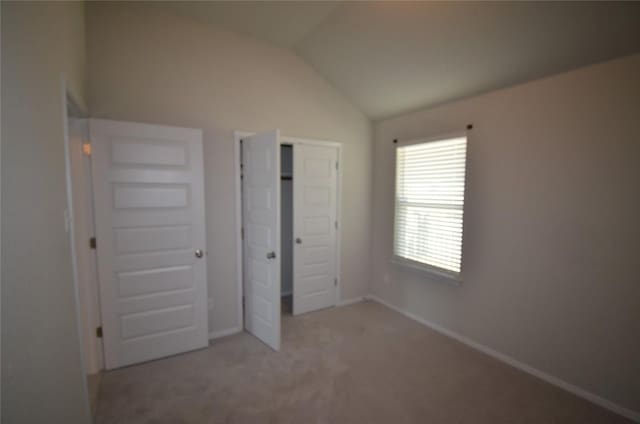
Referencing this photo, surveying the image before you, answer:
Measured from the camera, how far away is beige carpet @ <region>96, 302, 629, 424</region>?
2104 millimetres

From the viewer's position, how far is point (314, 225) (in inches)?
151

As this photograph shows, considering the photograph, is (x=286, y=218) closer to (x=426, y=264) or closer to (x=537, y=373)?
(x=426, y=264)

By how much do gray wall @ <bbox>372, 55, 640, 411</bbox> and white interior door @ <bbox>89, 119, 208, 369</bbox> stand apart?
2696 millimetres

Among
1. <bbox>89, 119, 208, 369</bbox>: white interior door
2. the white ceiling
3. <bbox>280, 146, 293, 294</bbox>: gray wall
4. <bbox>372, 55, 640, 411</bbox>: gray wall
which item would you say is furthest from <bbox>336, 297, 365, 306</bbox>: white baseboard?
the white ceiling

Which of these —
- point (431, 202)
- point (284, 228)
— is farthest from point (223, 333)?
point (431, 202)

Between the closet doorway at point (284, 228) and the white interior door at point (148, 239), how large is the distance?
481mm

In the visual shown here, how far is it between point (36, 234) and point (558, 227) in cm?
334

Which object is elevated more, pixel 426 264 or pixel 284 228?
pixel 284 228

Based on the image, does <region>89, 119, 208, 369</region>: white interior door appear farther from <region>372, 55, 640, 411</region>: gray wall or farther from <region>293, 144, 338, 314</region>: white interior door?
<region>372, 55, 640, 411</region>: gray wall

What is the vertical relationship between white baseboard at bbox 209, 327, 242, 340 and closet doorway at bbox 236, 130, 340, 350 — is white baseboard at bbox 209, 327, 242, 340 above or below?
below

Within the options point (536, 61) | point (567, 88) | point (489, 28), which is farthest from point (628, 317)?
point (489, 28)

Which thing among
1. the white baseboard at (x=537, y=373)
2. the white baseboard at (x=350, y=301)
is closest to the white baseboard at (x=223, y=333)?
the white baseboard at (x=350, y=301)

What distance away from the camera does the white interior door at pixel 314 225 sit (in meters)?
3.69

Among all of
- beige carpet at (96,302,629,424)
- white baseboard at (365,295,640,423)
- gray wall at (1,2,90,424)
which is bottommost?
beige carpet at (96,302,629,424)
